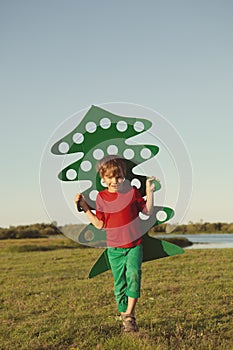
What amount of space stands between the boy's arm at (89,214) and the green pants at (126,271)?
0.38 m

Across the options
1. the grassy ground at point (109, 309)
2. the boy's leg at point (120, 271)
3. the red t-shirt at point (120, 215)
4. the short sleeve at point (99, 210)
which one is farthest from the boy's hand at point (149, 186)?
the grassy ground at point (109, 309)

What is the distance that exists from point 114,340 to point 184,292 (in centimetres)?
486

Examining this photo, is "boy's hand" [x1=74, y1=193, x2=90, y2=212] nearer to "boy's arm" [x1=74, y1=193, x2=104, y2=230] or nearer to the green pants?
"boy's arm" [x1=74, y1=193, x2=104, y2=230]

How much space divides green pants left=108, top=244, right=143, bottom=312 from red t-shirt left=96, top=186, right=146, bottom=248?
10 cm

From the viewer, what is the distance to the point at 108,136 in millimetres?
6348

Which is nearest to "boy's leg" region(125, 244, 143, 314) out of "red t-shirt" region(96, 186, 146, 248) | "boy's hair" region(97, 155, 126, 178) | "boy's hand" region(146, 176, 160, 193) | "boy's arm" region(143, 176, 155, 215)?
"red t-shirt" region(96, 186, 146, 248)

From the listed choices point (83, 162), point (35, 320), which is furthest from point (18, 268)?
point (83, 162)

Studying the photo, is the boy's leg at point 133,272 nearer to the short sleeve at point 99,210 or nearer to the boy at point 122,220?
the boy at point 122,220

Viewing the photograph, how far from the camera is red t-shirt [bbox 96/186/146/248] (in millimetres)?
5945

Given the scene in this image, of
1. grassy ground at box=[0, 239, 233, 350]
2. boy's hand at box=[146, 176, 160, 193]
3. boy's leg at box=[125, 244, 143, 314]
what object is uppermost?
boy's hand at box=[146, 176, 160, 193]

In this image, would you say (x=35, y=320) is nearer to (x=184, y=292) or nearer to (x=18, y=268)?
(x=184, y=292)

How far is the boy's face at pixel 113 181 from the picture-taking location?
6.00 meters

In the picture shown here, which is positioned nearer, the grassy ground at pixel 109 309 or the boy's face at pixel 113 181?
the grassy ground at pixel 109 309

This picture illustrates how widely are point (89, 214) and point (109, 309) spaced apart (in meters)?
3.09
